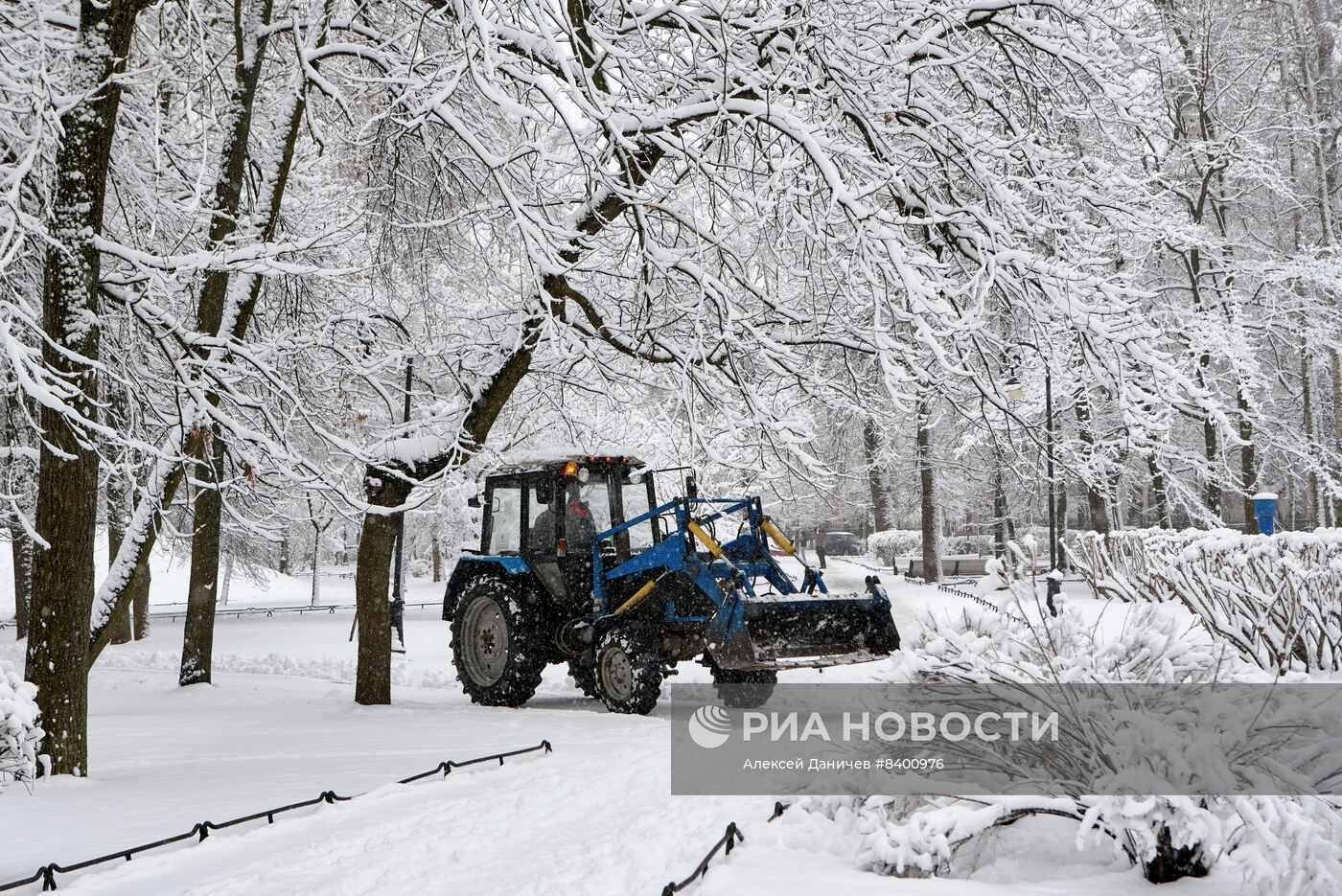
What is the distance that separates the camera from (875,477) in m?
34.2

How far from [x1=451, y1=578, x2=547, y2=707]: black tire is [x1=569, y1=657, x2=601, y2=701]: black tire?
1.22ft

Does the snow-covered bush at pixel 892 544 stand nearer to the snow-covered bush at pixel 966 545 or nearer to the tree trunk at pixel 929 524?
the snow-covered bush at pixel 966 545

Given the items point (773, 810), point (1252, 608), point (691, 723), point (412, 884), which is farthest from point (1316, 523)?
point (412, 884)

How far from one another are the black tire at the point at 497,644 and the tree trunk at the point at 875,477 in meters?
16.5

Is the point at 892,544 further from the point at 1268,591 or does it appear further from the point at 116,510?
the point at 1268,591

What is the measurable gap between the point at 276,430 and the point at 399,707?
5091 mm

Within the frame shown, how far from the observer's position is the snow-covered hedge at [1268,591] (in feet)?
23.3

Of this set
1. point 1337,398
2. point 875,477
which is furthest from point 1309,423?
point 875,477

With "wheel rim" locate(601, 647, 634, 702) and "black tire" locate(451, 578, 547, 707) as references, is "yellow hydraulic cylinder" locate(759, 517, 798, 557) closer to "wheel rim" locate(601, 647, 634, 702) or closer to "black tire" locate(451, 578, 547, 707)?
"wheel rim" locate(601, 647, 634, 702)

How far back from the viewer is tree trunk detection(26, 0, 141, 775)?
6691mm

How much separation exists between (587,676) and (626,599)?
1.04 metres

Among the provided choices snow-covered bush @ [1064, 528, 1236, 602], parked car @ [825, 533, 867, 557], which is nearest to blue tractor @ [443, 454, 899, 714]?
snow-covered bush @ [1064, 528, 1236, 602]

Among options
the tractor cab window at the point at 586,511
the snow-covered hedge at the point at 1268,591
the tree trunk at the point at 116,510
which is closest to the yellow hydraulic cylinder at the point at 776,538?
the tractor cab window at the point at 586,511

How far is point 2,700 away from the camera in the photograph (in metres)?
5.47
